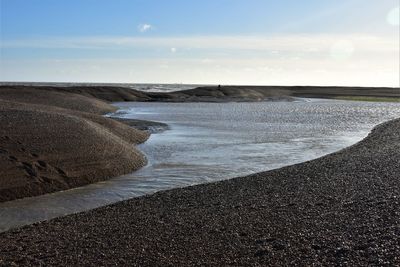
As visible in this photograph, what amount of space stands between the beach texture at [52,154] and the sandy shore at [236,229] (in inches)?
137

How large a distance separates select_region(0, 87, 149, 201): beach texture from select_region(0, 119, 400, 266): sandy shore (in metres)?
3.48

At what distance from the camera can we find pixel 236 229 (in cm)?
1012

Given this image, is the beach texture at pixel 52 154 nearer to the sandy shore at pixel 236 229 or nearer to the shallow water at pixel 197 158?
the shallow water at pixel 197 158

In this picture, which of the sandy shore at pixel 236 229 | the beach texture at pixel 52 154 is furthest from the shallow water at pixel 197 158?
the sandy shore at pixel 236 229

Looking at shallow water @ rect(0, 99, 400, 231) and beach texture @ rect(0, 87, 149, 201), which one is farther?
beach texture @ rect(0, 87, 149, 201)

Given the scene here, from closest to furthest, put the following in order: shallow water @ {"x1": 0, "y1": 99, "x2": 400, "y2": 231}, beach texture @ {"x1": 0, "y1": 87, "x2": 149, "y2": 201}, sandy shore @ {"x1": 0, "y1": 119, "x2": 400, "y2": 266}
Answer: sandy shore @ {"x1": 0, "y1": 119, "x2": 400, "y2": 266} < shallow water @ {"x1": 0, "y1": 99, "x2": 400, "y2": 231} < beach texture @ {"x1": 0, "y1": 87, "x2": 149, "y2": 201}

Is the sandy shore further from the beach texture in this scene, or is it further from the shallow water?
the beach texture

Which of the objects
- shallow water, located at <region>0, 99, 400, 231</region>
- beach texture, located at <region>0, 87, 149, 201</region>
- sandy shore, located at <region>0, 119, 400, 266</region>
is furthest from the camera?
beach texture, located at <region>0, 87, 149, 201</region>

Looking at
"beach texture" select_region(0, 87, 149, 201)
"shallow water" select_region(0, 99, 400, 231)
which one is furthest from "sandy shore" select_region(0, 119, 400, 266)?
"beach texture" select_region(0, 87, 149, 201)

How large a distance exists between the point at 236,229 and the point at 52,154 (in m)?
9.40

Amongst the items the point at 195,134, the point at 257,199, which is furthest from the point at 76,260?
the point at 195,134

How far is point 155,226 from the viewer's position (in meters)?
10.7

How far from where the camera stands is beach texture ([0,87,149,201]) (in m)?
15.0

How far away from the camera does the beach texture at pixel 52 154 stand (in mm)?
15008
